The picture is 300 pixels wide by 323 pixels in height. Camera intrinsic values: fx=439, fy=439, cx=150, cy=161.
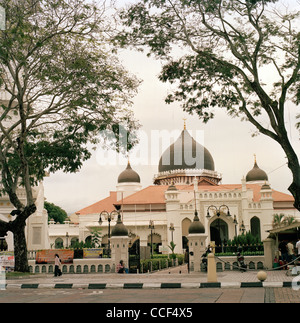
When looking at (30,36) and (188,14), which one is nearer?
(188,14)

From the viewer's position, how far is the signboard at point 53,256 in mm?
22562

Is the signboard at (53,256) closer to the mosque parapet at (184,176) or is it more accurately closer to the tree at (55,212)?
the mosque parapet at (184,176)

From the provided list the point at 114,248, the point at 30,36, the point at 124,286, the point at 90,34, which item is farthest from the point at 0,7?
the point at 114,248

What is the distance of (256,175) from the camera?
189ft

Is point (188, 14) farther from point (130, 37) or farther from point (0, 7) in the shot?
point (0, 7)

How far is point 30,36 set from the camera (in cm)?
1583

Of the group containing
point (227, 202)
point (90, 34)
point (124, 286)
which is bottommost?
point (124, 286)

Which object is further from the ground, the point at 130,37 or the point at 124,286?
the point at 130,37

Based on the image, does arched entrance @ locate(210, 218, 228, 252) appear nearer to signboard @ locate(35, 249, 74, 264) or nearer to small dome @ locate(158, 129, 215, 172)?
small dome @ locate(158, 129, 215, 172)

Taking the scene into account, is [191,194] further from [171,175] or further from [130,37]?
[130,37]

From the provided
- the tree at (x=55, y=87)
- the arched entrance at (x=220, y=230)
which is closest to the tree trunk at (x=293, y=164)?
the tree at (x=55, y=87)

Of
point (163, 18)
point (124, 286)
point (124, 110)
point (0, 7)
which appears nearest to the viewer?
point (124, 286)

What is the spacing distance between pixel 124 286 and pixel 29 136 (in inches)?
380
